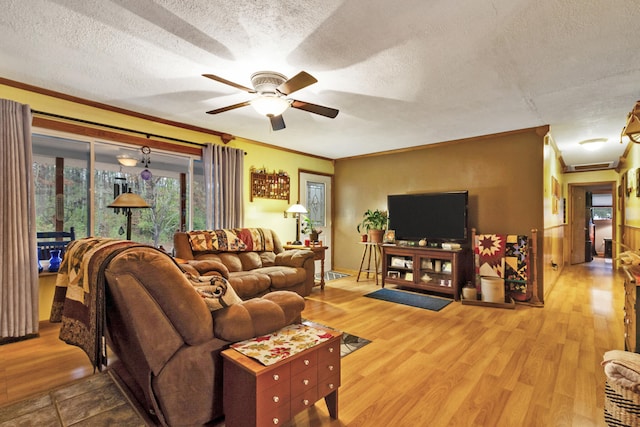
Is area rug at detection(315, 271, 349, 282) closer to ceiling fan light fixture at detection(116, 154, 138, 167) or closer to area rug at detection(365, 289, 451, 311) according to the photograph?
area rug at detection(365, 289, 451, 311)

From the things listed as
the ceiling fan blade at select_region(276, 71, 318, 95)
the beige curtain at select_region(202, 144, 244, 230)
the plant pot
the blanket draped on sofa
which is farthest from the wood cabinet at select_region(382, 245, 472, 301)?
the blanket draped on sofa

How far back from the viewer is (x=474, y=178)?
468cm

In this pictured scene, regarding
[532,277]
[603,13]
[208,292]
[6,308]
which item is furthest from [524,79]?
[6,308]

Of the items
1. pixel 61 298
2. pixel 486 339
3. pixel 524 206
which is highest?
pixel 524 206

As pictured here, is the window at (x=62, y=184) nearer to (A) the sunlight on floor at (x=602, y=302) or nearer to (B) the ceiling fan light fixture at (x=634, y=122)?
(B) the ceiling fan light fixture at (x=634, y=122)

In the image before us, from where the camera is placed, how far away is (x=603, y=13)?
181cm

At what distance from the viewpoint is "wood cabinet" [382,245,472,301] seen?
A: 438 cm

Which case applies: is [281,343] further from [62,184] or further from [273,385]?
[62,184]

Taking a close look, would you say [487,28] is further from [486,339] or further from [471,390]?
[486,339]

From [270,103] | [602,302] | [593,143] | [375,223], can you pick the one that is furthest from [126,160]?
[593,143]

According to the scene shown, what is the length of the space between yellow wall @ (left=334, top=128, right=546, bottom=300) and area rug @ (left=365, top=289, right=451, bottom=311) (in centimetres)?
135

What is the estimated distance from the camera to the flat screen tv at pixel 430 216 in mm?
4539

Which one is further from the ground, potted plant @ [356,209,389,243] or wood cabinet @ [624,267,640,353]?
potted plant @ [356,209,389,243]

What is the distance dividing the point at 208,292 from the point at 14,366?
2111mm
